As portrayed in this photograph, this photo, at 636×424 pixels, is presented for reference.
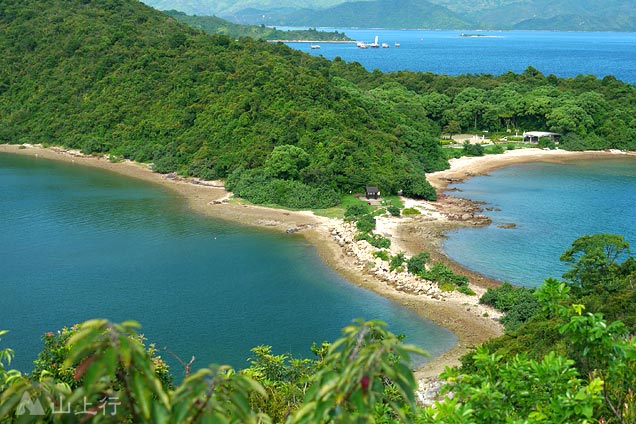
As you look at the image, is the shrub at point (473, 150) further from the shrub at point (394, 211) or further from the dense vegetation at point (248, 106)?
the shrub at point (394, 211)

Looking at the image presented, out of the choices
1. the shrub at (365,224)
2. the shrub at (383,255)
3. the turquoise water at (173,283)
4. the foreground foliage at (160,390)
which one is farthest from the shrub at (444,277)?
the foreground foliage at (160,390)

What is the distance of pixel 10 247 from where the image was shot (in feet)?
97.4

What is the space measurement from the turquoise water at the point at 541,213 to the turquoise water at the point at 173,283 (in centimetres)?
743

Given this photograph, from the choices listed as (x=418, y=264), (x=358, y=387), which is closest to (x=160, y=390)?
(x=358, y=387)

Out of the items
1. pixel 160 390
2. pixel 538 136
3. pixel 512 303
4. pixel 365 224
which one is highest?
pixel 160 390

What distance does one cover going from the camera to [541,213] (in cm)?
3572

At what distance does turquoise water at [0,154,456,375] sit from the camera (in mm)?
21141

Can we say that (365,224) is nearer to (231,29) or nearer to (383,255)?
(383,255)

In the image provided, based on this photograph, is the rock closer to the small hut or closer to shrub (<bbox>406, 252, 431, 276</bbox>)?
the small hut

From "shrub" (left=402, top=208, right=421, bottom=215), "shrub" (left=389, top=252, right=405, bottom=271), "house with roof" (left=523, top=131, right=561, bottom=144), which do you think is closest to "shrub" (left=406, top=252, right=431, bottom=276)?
"shrub" (left=389, top=252, right=405, bottom=271)

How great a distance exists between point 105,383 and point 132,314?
19.9 metres

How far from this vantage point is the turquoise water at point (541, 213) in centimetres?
2806

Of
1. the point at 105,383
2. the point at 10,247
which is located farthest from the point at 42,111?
the point at 105,383

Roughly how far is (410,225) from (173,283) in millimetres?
13357
